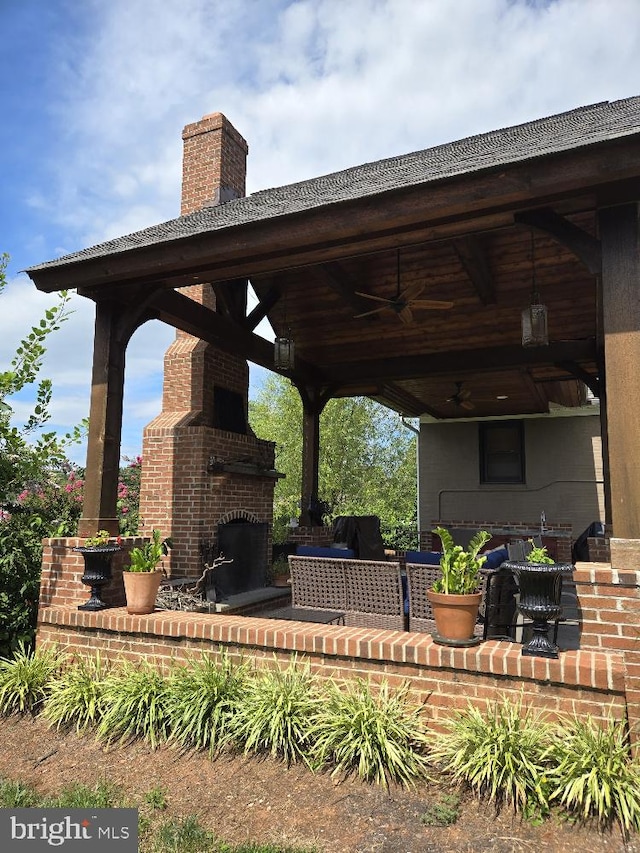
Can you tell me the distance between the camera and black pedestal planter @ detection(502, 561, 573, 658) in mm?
3424

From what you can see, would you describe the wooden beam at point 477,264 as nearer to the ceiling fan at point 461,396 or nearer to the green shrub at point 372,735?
the ceiling fan at point 461,396

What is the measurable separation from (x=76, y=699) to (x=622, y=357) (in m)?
4.38

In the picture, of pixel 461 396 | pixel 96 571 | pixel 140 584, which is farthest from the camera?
pixel 461 396

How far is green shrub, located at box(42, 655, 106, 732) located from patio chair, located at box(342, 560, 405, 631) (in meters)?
2.11

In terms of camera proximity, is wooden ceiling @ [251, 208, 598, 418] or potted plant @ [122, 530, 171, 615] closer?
potted plant @ [122, 530, 171, 615]

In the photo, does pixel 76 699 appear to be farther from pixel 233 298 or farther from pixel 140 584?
pixel 233 298

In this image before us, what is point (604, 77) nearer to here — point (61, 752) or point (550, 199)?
point (550, 199)

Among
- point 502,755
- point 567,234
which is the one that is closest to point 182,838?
point 502,755

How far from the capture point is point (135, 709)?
12.9 feet

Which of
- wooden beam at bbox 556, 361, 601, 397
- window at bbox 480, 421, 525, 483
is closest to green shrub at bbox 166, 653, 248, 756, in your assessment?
wooden beam at bbox 556, 361, 601, 397

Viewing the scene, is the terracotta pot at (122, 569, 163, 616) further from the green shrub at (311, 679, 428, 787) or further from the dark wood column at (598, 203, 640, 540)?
the dark wood column at (598, 203, 640, 540)

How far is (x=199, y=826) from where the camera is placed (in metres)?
2.86

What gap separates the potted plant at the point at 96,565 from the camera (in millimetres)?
4875

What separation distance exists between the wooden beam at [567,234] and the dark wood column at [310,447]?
615cm
